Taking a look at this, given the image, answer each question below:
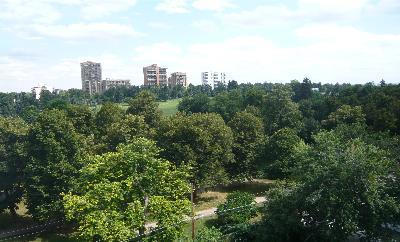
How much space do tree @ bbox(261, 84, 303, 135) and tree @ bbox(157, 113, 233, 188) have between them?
1821 cm

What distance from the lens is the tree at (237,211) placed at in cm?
2425

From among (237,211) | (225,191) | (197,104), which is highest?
(197,104)

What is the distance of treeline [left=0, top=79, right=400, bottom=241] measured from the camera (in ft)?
55.4

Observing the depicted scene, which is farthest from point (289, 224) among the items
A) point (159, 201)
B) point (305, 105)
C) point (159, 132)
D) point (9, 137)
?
point (305, 105)

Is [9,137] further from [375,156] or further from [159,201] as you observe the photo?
[375,156]

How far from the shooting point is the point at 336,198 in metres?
16.4

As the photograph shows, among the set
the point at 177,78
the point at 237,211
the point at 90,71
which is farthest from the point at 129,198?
the point at 90,71

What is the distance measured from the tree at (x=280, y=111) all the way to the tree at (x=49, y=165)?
1095 inches

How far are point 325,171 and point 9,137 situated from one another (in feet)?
72.3

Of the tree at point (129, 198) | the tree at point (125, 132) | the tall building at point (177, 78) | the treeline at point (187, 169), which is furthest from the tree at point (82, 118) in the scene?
the tall building at point (177, 78)

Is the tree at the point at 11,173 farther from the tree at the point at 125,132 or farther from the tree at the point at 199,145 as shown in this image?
the tree at the point at 199,145

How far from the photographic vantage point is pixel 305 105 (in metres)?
59.5

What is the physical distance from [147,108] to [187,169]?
15795 millimetres

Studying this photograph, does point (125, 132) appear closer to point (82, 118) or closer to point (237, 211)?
point (82, 118)
